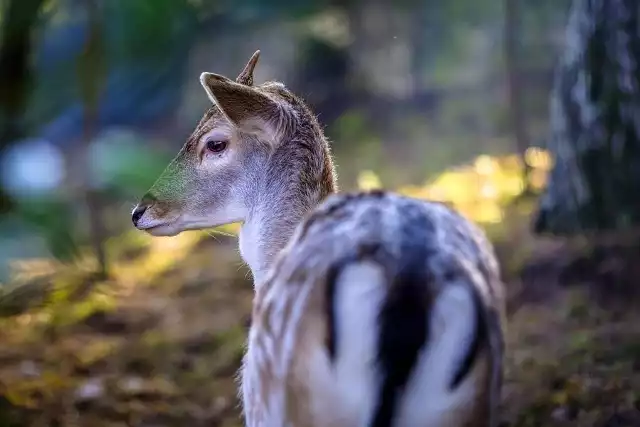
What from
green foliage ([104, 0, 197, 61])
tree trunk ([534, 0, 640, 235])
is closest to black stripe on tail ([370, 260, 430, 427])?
tree trunk ([534, 0, 640, 235])

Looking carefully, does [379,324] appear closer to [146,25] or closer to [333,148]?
[333,148]

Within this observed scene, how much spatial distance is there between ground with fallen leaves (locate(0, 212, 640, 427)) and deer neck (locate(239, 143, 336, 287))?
122 centimetres

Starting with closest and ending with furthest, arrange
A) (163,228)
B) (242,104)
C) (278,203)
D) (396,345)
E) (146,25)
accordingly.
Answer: (396,345)
(242,104)
(278,203)
(163,228)
(146,25)

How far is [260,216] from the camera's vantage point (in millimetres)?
2527

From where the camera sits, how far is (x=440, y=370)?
1587 millimetres

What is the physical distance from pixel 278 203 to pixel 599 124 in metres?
2.76

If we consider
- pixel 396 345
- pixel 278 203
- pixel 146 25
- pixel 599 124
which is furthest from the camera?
pixel 146 25

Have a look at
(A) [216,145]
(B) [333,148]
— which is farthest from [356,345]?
(B) [333,148]

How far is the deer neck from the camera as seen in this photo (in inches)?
97.3

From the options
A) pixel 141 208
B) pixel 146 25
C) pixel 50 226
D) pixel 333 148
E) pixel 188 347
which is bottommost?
pixel 188 347

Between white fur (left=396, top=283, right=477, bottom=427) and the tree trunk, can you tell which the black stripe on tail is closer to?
white fur (left=396, top=283, right=477, bottom=427)

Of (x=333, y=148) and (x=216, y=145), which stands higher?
(x=216, y=145)

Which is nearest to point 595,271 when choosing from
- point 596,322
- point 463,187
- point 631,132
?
point 596,322

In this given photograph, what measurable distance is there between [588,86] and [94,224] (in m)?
3.03
